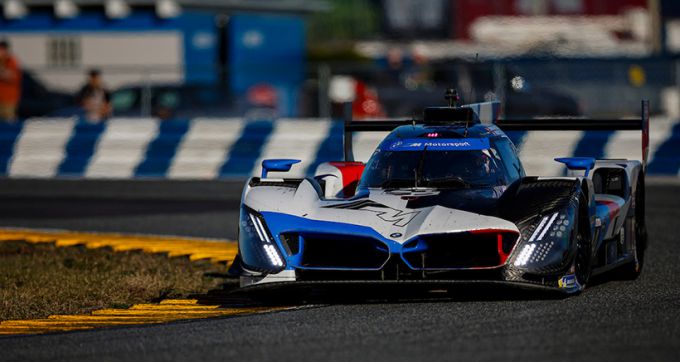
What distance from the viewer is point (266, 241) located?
9531 millimetres

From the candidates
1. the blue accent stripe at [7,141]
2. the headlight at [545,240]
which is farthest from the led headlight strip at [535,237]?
the blue accent stripe at [7,141]

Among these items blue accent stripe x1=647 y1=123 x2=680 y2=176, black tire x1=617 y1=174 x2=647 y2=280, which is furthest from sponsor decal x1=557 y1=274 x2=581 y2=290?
blue accent stripe x1=647 y1=123 x2=680 y2=176

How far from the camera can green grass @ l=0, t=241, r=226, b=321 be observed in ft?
33.6

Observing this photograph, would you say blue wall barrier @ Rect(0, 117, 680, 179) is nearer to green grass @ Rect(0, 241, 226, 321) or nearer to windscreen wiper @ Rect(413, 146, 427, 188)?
green grass @ Rect(0, 241, 226, 321)

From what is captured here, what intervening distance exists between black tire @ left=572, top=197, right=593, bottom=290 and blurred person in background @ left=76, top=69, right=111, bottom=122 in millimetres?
16902

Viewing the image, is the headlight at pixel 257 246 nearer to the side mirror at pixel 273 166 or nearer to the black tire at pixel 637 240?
the side mirror at pixel 273 166

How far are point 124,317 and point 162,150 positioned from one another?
12319 millimetres

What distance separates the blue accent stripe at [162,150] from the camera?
21.5m

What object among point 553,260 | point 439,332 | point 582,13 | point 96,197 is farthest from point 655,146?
point 582,13

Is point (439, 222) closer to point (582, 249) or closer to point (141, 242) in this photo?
point (582, 249)

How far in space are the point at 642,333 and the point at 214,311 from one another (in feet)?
9.08

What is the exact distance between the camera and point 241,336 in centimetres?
820

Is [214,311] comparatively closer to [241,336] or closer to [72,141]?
[241,336]

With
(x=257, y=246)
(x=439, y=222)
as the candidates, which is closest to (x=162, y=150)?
(x=257, y=246)
